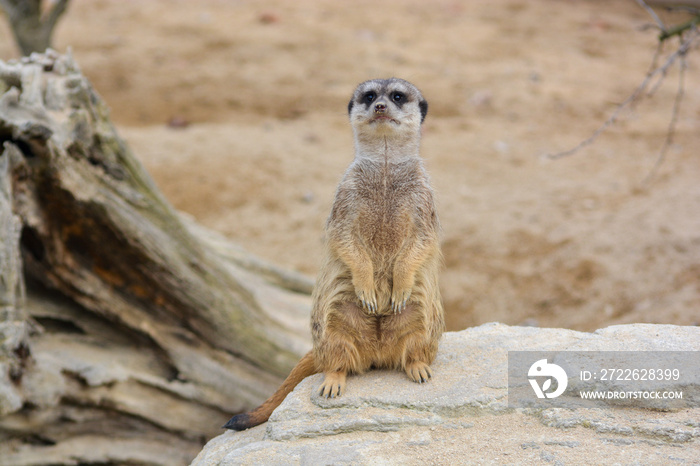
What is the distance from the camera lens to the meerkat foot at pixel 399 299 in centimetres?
290

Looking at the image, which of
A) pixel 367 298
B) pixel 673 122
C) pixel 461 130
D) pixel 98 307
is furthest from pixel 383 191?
pixel 461 130

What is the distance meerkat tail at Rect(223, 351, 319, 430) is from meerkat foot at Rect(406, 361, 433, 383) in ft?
1.47

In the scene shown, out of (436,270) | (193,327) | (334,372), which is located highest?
(436,270)

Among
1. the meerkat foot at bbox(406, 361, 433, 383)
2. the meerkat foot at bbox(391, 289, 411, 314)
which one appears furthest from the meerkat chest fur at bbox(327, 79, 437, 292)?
the meerkat foot at bbox(406, 361, 433, 383)

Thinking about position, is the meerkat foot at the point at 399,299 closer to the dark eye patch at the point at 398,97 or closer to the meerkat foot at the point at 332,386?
the meerkat foot at the point at 332,386

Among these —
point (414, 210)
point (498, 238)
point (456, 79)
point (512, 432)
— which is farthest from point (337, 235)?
point (456, 79)

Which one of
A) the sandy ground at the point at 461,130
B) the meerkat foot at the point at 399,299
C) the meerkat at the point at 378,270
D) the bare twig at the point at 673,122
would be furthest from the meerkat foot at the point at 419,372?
the bare twig at the point at 673,122

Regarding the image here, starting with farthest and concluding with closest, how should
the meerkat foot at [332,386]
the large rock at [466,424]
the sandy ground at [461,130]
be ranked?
the sandy ground at [461,130] < the meerkat foot at [332,386] < the large rock at [466,424]

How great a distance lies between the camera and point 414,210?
3.00 m

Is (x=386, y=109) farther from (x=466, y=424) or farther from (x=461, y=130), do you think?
(x=461, y=130)

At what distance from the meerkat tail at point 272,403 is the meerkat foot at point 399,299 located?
471 mm

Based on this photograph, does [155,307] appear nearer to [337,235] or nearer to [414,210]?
[337,235]

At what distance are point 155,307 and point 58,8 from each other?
223 inches

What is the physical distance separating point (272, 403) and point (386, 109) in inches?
56.6
